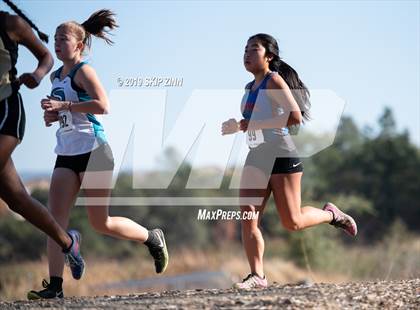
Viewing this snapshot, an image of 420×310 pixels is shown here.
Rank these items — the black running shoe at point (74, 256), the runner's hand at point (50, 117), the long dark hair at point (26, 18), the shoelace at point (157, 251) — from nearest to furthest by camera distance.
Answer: the long dark hair at point (26, 18) < the black running shoe at point (74, 256) < the runner's hand at point (50, 117) < the shoelace at point (157, 251)

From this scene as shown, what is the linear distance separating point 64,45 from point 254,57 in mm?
1514

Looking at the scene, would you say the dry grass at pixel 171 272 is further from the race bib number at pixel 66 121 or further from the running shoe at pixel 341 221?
the race bib number at pixel 66 121

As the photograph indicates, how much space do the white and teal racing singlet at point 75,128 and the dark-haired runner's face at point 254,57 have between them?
51.6 inches

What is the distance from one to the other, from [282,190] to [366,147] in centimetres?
4587

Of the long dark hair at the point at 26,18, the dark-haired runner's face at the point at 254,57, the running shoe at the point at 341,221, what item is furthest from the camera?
the running shoe at the point at 341,221

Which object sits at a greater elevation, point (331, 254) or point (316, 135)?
point (331, 254)

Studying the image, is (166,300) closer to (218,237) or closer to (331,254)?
(331,254)

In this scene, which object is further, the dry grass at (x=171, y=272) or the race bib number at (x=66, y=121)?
the dry grass at (x=171, y=272)

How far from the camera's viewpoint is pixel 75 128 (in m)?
6.64

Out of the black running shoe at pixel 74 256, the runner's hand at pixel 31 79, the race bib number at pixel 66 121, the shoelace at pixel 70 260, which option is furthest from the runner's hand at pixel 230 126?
the runner's hand at pixel 31 79

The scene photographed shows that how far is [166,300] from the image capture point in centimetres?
596

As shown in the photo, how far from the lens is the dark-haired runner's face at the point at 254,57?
7.00 m

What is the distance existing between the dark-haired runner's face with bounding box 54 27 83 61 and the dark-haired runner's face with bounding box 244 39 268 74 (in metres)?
1.39

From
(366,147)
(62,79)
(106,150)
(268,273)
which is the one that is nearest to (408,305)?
(106,150)
